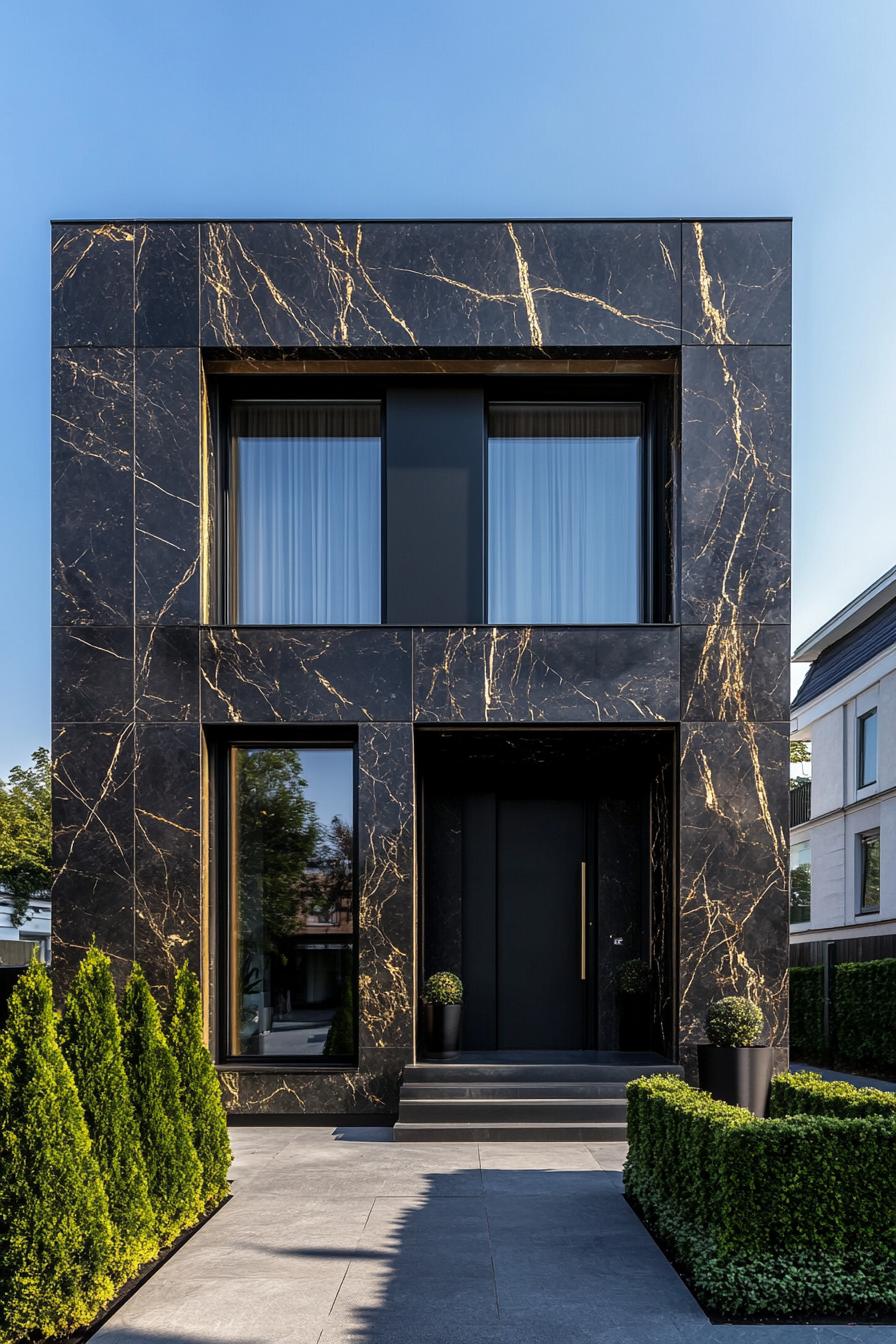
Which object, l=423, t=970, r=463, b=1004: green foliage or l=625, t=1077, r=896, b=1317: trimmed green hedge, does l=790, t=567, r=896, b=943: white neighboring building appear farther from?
l=625, t=1077, r=896, b=1317: trimmed green hedge

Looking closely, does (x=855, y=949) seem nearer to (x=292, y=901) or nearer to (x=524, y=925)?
(x=524, y=925)

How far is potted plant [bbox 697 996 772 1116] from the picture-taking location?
27.9ft

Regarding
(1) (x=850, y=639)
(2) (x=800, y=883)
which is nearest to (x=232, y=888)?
(1) (x=850, y=639)

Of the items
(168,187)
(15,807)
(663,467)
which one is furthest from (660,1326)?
(15,807)

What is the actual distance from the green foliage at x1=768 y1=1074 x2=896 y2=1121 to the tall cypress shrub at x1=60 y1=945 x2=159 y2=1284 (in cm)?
370

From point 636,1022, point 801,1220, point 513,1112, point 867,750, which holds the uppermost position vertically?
point 867,750

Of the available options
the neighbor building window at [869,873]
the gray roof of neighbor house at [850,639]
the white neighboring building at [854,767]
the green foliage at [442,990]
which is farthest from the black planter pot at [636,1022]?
the gray roof of neighbor house at [850,639]

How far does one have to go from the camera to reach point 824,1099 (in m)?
6.92

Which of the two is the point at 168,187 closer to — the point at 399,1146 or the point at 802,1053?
the point at 399,1146

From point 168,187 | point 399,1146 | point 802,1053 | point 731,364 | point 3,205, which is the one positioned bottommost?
point 802,1053

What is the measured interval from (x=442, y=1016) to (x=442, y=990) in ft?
0.83

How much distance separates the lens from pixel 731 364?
450 inches

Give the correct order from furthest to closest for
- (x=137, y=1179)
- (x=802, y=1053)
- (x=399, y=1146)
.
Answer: (x=802, y=1053), (x=399, y=1146), (x=137, y=1179)

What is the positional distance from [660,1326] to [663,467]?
8.51 m
